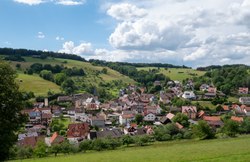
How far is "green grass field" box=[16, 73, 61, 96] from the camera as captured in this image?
146375mm

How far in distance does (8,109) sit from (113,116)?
90.6 metres

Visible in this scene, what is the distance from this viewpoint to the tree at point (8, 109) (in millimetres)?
21703

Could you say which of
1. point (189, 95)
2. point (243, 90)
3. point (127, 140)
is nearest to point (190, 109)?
point (189, 95)

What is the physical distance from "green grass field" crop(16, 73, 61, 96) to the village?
46.9 ft

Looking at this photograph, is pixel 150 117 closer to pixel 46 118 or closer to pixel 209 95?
pixel 46 118

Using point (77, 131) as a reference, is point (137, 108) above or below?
below

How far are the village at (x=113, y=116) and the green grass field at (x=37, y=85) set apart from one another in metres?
14.3

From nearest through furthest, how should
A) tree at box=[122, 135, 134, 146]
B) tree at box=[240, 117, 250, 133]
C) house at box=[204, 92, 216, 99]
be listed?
tree at box=[122, 135, 134, 146], tree at box=[240, 117, 250, 133], house at box=[204, 92, 216, 99]

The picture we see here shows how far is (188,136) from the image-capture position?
65.9 metres

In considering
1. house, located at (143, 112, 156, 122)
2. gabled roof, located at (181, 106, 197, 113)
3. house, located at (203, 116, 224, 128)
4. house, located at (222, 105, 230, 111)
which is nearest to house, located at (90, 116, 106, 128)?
house, located at (143, 112, 156, 122)

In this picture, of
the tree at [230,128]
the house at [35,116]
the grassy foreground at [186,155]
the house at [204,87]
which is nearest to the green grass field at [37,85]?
the house at [35,116]

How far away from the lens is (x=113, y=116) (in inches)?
4412

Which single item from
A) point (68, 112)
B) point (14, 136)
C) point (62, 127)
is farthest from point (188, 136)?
point (68, 112)

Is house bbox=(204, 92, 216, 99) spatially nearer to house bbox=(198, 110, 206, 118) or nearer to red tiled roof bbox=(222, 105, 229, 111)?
red tiled roof bbox=(222, 105, 229, 111)
